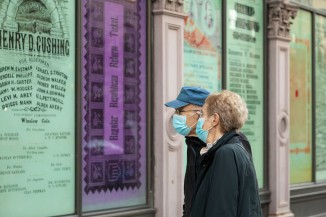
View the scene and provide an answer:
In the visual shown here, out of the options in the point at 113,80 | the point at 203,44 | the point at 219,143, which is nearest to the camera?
the point at 219,143

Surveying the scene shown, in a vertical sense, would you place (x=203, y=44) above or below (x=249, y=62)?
above

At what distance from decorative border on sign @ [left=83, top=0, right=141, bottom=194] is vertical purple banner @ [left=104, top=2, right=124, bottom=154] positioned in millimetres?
55

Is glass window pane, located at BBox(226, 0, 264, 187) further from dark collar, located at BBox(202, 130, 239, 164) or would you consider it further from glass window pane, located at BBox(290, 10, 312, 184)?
dark collar, located at BBox(202, 130, 239, 164)

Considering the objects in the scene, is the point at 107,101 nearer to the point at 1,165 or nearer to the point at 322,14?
the point at 1,165

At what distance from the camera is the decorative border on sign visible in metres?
7.27

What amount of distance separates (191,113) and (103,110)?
2.34 m

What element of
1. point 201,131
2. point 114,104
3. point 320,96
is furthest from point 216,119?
point 320,96

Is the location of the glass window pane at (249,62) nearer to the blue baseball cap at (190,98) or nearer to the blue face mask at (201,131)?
the blue baseball cap at (190,98)

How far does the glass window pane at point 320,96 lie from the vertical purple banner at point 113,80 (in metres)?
5.23

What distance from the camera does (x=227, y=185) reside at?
3.87m

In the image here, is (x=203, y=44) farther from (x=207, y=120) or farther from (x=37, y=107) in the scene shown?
(x=207, y=120)

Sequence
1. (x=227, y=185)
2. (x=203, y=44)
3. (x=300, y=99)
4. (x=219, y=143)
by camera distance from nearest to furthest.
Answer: (x=227, y=185)
(x=219, y=143)
(x=203, y=44)
(x=300, y=99)

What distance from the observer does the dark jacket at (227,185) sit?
3.87 m

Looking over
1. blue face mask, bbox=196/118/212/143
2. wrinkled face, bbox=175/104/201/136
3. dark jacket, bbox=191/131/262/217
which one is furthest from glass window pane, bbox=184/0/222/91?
dark jacket, bbox=191/131/262/217
